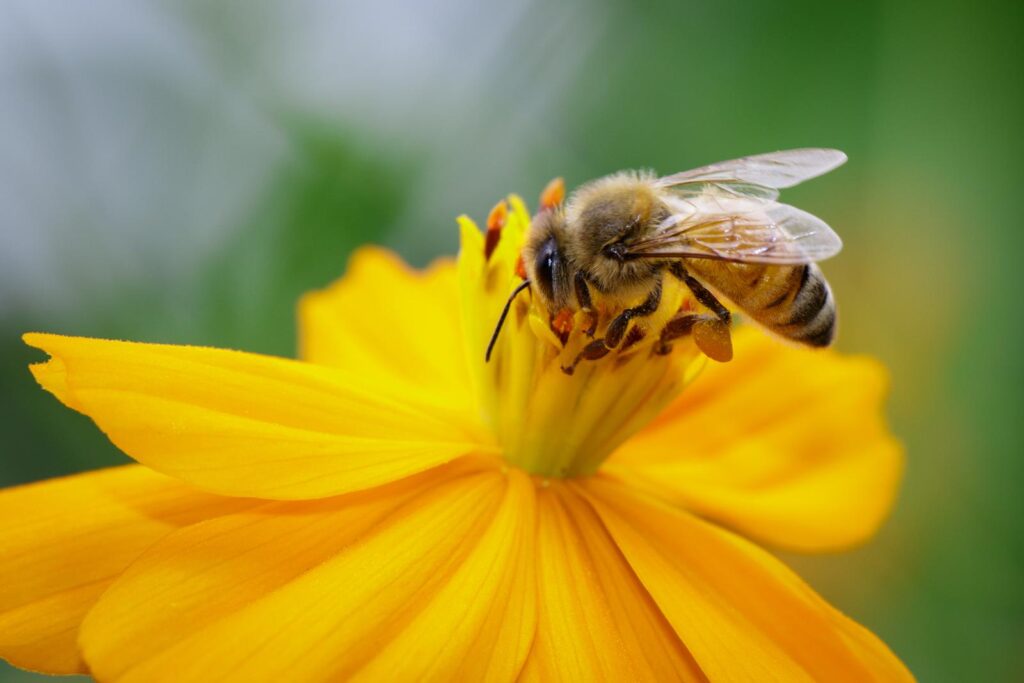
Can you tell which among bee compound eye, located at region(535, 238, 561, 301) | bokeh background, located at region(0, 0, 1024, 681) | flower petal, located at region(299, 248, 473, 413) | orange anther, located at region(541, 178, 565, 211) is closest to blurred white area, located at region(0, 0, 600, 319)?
bokeh background, located at region(0, 0, 1024, 681)

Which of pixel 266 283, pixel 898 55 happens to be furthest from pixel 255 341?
pixel 898 55

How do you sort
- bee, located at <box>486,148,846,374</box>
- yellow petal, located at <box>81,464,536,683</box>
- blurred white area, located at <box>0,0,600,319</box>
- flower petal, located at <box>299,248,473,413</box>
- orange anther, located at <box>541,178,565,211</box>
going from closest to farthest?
1. yellow petal, located at <box>81,464,536,683</box>
2. bee, located at <box>486,148,846,374</box>
3. orange anther, located at <box>541,178,565,211</box>
4. flower petal, located at <box>299,248,473,413</box>
5. blurred white area, located at <box>0,0,600,319</box>

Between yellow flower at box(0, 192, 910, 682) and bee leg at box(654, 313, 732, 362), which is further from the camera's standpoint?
bee leg at box(654, 313, 732, 362)

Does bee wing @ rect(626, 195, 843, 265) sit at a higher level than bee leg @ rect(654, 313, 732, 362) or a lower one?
higher

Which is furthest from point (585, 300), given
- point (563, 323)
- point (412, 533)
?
point (412, 533)

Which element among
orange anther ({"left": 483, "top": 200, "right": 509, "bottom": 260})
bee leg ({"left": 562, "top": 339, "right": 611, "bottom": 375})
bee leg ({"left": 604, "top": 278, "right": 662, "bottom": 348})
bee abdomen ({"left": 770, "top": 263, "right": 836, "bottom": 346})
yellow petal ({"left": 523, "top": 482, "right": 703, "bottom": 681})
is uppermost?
bee abdomen ({"left": 770, "top": 263, "right": 836, "bottom": 346})

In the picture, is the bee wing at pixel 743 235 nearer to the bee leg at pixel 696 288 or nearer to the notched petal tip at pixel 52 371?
the bee leg at pixel 696 288

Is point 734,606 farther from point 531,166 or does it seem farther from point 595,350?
point 531,166

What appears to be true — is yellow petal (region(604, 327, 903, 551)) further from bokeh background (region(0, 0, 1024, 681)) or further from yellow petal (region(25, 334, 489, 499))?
bokeh background (region(0, 0, 1024, 681))
